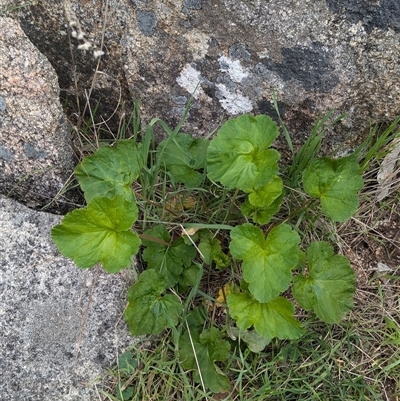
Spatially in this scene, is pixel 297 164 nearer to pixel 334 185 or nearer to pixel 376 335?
pixel 334 185

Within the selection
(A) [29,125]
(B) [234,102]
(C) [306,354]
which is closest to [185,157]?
(B) [234,102]

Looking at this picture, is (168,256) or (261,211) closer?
(261,211)

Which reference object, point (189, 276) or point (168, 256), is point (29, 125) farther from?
point (189, 276)

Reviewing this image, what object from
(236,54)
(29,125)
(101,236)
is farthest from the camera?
(29,125)

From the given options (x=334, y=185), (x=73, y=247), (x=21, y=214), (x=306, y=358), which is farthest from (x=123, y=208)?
(x=306, y=358)

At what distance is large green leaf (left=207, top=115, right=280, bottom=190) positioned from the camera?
182 centimetres

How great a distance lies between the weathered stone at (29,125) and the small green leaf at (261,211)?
2.45 ft

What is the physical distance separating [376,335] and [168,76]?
130 centimetres

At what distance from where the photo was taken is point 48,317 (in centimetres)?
198

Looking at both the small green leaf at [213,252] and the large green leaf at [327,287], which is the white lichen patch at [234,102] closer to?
the small green leaf at [213,252]

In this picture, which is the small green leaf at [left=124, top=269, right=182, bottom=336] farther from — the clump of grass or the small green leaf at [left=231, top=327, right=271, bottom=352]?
the small green leaf at [left=231, top=327, right=271, bottom=352]

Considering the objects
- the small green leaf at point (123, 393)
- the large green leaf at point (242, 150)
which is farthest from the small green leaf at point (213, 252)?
the small green leaf at point (123, 393)

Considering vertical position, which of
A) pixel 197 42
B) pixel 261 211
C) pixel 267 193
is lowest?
pixel 261 211

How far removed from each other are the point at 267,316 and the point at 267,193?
433 mm
